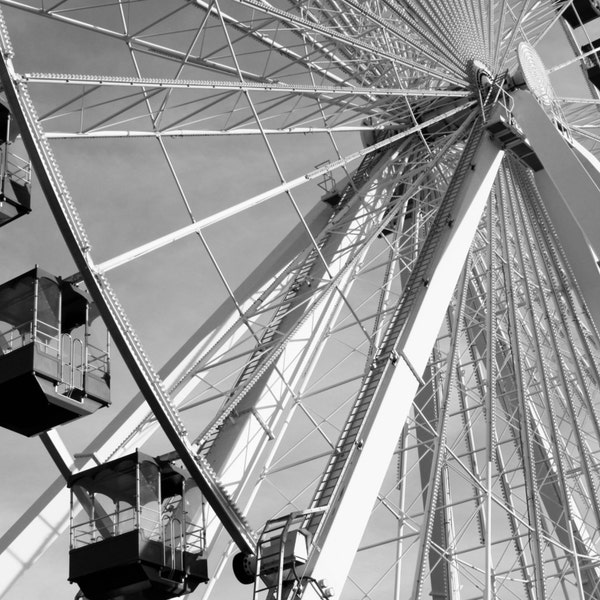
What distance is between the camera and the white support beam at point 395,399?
11.8 meters

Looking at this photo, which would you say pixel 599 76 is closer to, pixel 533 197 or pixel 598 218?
pixel 533 197

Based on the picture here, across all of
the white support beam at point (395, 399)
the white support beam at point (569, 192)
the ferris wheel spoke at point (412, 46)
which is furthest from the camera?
the ferris wheel spoke at point (412, 46)

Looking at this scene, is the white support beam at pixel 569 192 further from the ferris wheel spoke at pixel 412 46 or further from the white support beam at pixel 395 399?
the ferris wheel spoke at pixel 412 46

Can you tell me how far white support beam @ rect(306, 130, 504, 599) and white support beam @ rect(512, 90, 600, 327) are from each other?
0.91 m

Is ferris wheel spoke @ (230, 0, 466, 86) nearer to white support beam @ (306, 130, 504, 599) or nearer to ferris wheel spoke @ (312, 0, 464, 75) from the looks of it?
ferris wheel spoke @ (312, 0, 464, 75)

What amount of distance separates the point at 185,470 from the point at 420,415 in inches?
307

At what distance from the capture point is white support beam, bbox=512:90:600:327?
16.6 metres

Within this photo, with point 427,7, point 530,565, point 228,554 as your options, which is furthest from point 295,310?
point 530,565

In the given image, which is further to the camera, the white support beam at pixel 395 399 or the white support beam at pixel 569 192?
the white support beam at pixel 569 192

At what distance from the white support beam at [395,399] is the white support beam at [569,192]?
91cm

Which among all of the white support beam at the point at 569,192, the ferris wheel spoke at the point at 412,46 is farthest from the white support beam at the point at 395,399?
the ferris wheel spoke at the point at 412,46

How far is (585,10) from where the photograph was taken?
1043 inches

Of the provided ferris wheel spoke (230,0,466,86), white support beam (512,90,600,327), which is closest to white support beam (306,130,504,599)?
white support beam (512,90,600,327)

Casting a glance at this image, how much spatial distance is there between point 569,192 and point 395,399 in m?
5.03
